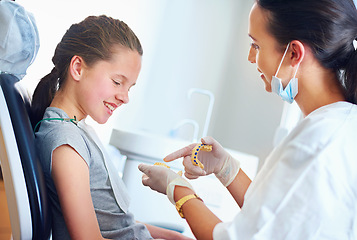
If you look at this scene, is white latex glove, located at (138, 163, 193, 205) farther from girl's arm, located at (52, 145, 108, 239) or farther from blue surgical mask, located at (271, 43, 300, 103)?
blue surgical mask, located at (271, 43, 300, 103)

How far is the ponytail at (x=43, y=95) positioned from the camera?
113cm

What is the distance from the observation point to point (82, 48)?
1.17 meters

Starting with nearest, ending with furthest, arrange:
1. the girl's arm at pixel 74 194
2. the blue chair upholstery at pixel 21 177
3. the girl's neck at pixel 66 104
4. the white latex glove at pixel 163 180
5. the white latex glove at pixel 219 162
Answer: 1. the blue chair upholstery at pixel 21 177
2. the girl's arm at pixel 74 194
3. the white latex glove at pixel 163 180
4. the girl's neck at pixel 66 104
5. the white latex glove at pixel 219 162

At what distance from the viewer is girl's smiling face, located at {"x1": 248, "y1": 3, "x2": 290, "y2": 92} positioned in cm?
102

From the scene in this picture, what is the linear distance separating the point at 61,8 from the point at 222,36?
1.28 metres

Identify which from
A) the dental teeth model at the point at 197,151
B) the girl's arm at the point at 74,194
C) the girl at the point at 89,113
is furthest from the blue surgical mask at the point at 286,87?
the girl's arm at the point at 74,194

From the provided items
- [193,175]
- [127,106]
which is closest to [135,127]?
[127,106]

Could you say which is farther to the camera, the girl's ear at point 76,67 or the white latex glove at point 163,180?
the girl's ear at point 76,67

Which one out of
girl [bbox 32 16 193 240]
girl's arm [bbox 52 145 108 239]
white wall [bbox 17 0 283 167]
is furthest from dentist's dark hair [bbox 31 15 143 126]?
white wall [bbox 17 0 283 167]

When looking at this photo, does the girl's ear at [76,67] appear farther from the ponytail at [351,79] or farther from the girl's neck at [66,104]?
the ponytail at [351,79]

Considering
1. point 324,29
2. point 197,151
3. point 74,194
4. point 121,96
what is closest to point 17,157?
point 74,194

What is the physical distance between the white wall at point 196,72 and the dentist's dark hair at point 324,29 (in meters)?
1.74

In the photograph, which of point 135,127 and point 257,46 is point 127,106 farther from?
point 257,46

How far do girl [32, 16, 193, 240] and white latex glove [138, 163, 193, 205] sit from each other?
114mm
